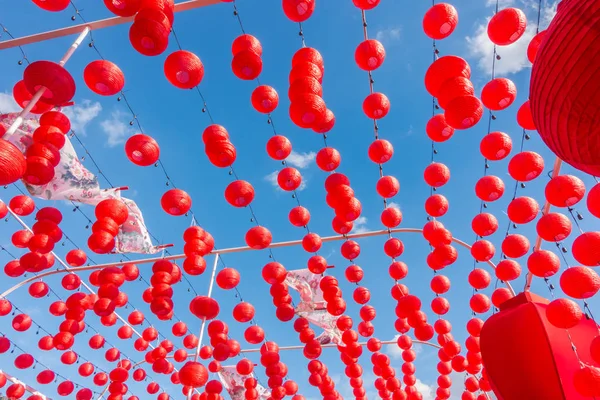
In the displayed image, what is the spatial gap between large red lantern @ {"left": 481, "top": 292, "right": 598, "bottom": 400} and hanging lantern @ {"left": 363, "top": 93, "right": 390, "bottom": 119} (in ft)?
10.2

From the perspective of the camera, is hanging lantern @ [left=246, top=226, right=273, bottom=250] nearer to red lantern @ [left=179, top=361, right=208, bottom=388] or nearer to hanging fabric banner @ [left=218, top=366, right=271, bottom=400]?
red lantern @ [left=179, top=361, right=208, bottom=388]

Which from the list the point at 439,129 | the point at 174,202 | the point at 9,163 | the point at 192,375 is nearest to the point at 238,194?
the point at 174,202

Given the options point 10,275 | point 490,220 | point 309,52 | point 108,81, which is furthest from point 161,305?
point 490,220

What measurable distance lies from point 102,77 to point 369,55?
10.5ft

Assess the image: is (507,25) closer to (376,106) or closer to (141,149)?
(376,106)

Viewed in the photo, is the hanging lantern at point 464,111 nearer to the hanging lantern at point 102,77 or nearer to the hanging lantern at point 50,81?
the hanging lantern at point 102,77

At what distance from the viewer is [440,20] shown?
15.3ft

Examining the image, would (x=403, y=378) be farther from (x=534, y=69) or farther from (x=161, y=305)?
(x=534, y=69)

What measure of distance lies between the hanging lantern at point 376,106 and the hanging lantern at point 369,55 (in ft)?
1.53

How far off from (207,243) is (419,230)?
16.2 ft

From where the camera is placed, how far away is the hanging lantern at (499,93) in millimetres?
4918

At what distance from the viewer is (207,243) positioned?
7.61 m

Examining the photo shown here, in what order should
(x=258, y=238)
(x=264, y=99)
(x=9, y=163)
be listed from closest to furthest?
(x=9, y=163) < (x=264, y=99) < (x=258, y=238)

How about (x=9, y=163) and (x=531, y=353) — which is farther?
(x=531, y=353)
